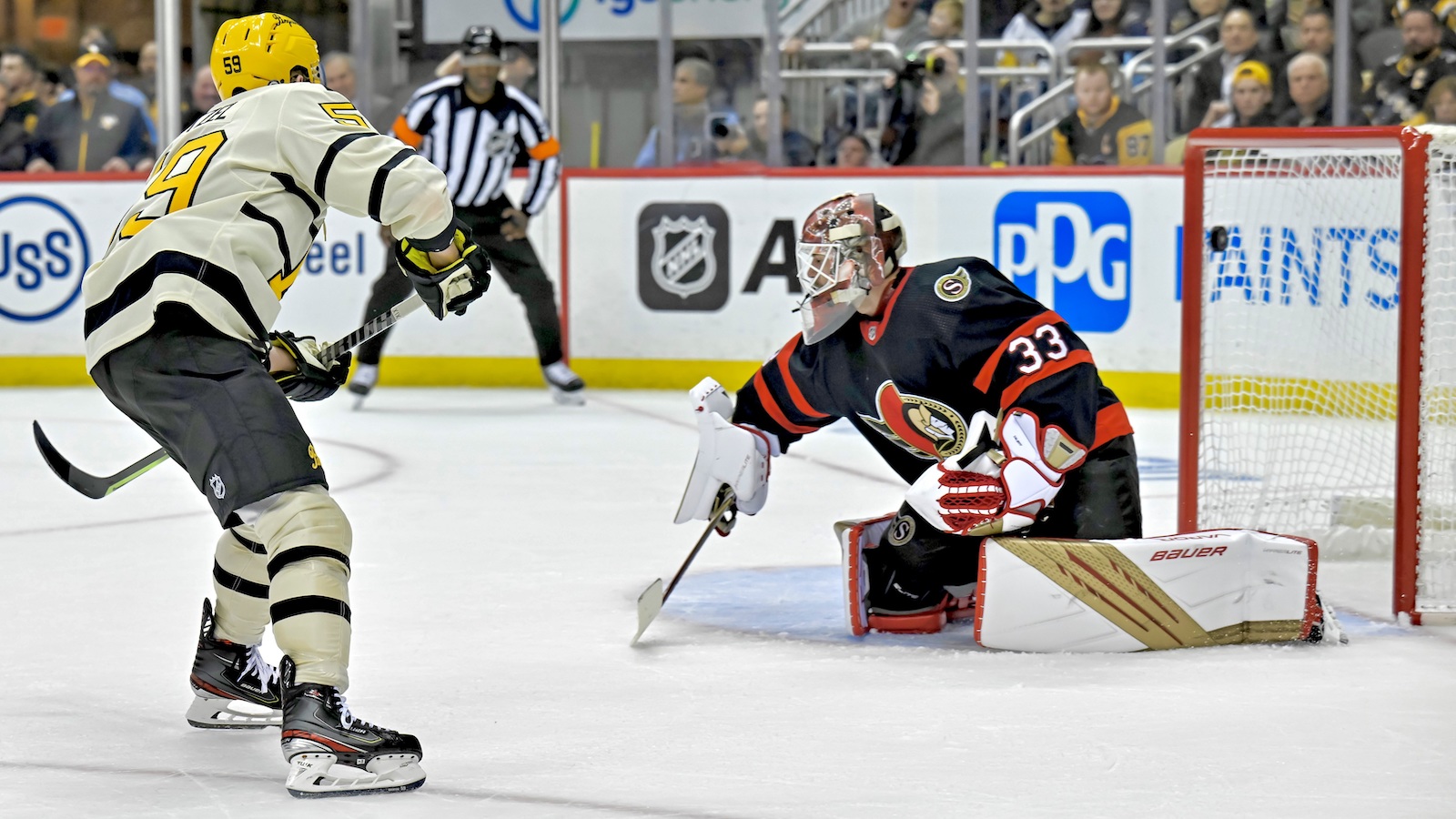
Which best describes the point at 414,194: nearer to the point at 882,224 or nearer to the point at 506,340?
the point at 882,224

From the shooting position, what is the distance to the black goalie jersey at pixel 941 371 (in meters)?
3.02

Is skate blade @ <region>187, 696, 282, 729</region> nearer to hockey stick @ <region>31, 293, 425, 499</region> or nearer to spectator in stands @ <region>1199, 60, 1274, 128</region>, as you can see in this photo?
hockey stick @ <region>31, 293, 425, 499</region>

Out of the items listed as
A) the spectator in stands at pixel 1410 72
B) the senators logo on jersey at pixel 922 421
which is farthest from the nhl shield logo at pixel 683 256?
the senators logo on jersey at pixel 922 421

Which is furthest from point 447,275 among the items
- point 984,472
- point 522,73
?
point 522,73

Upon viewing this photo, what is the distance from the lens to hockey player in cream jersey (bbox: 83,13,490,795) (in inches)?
89.3

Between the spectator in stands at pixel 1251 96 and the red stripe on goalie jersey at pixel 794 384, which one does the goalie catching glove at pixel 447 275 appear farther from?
the spectator in stands at pixel 1251 96

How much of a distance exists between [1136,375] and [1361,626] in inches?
153

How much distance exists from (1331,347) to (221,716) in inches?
139

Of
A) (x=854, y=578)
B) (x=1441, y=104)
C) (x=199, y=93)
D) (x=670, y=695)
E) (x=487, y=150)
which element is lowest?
(x=670, y=695)

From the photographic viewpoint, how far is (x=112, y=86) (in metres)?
8.70

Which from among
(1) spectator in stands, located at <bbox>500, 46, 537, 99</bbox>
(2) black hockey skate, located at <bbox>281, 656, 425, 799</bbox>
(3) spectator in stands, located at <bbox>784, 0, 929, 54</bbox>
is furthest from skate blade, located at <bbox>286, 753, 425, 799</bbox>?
(1) spectator in stands, located at <bbox>500, 46, 537, 99</bbox>

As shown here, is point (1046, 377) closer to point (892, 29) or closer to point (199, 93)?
point (892, 29)

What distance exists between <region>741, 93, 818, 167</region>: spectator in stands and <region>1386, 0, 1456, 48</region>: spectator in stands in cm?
234

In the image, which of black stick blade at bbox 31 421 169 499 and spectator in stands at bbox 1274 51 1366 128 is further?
spectator in stands at bbox 1274 51 1366 128
